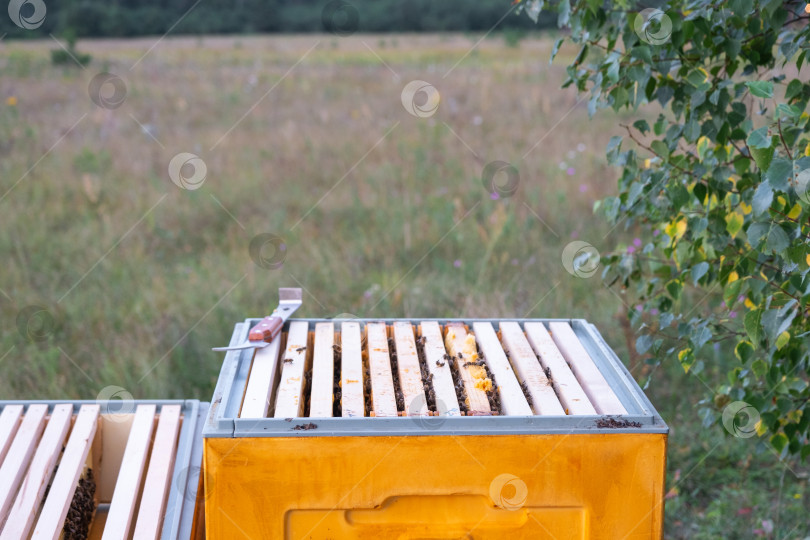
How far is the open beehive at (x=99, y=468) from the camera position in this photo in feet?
6.46

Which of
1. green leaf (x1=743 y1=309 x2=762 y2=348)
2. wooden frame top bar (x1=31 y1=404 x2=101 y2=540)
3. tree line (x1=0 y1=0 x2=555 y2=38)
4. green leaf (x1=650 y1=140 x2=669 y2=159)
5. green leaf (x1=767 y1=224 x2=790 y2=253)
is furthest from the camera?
tree line (x1=0 y1=0 x2=555 y2=38)

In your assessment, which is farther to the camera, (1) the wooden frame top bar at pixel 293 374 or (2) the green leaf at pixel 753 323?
(1) the wooden frame top bar at pixel 293 374

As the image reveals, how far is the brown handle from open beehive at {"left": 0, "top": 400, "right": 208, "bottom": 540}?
17.1 inches

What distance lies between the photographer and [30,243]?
537 centimetres

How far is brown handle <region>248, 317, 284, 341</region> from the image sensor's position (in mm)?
2172

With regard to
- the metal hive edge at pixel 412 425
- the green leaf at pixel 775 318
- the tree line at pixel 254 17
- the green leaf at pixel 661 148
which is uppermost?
the tree line at pixel 254 17

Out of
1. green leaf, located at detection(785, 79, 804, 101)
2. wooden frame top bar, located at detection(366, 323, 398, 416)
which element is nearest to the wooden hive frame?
wooden frame top bar, located at detection(366, 323, 398, 416)

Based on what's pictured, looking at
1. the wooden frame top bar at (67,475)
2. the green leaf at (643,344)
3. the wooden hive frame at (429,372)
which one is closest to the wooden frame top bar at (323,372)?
the wooden hive frame at (429,372)

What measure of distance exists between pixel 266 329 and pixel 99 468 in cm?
83

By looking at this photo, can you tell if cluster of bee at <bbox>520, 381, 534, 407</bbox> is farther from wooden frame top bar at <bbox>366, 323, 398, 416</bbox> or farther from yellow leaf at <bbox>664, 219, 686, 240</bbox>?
yellow leaf at <bbox>664, 219, 686, 240</bbox>

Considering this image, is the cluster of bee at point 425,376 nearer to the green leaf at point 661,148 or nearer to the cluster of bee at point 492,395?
the cluster of bee at point 492,395

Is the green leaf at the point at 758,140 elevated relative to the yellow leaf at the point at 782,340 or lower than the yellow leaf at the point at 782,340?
elevated

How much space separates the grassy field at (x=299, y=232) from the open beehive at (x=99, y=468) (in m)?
1.30

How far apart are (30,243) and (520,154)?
14.9 feet
